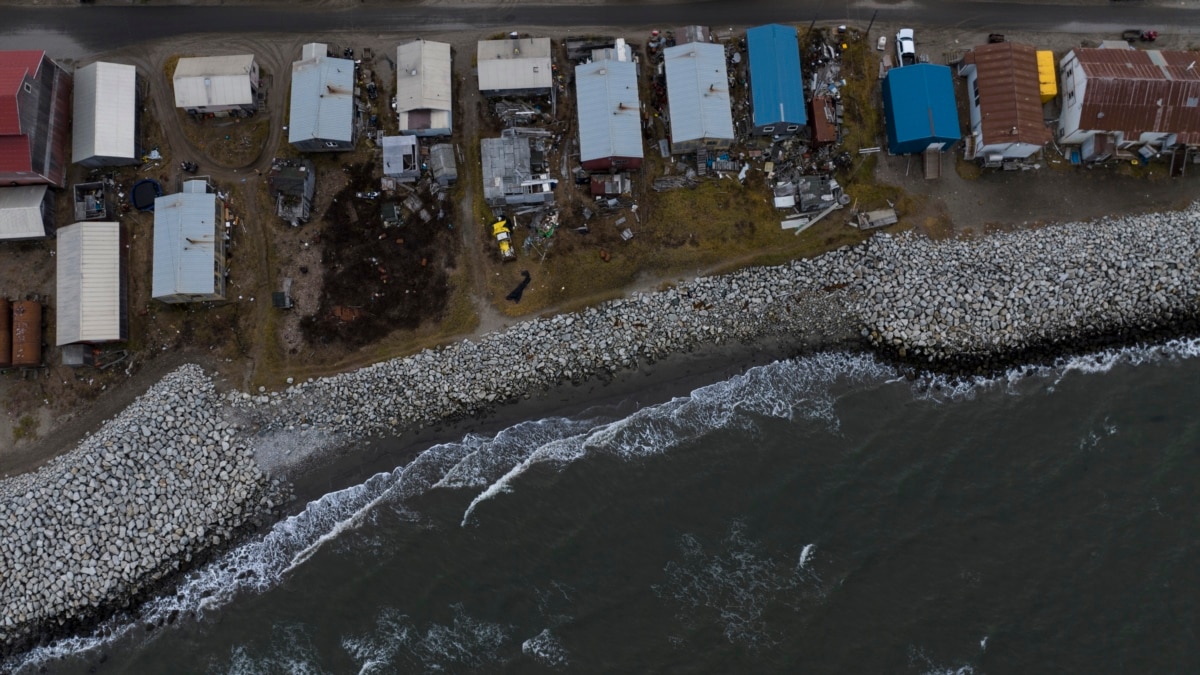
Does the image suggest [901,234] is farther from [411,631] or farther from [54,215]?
[54,215]

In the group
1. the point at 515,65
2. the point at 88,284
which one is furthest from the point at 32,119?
the point at 515,65

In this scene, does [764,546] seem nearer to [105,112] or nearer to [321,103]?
[321,103]

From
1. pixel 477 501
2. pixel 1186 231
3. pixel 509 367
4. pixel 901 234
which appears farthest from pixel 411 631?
pixel 1186 231

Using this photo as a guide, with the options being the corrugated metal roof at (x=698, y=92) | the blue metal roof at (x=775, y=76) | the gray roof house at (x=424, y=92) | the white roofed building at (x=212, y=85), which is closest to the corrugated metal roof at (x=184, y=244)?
the white roofed building at (x=212, y=85)

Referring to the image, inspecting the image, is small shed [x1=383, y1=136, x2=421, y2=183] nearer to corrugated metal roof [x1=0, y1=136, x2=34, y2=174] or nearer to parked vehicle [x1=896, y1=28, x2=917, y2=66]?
corrugated metal roof [x1=0, y1=136, x2=34, y2=174]

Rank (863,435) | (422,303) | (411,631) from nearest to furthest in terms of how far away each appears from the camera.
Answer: (411,631), (863,435), (422,303)

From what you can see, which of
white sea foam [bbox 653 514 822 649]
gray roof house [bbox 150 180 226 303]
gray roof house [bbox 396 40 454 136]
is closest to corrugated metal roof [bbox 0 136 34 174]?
gray roof house [bbox 150 180 226 303]
